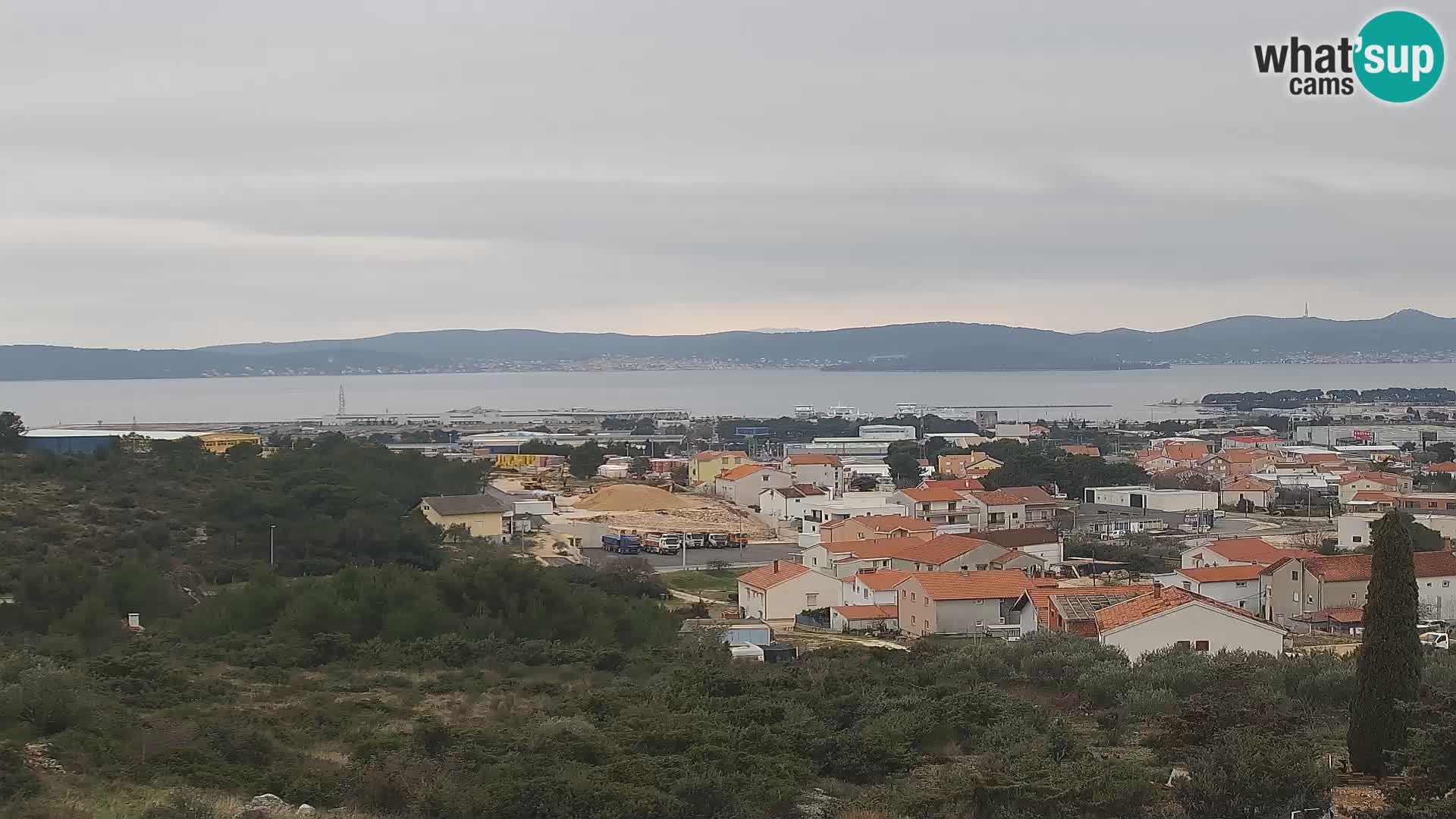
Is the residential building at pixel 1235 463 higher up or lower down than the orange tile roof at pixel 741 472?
lower down

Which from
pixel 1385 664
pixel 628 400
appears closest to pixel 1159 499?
pixel 1385 664

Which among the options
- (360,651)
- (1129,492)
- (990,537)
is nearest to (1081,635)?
(360,651)

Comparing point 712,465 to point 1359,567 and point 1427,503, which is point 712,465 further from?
point 1359,567

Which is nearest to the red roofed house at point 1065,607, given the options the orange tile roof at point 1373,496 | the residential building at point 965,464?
the orange tile roof at point 1373,496

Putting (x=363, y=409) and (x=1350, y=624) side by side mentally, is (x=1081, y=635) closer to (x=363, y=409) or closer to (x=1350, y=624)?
(x=1350, y=624)

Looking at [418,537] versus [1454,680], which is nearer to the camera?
[1454,680]

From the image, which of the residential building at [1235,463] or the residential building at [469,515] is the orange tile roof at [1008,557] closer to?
the residential building at [469,515]

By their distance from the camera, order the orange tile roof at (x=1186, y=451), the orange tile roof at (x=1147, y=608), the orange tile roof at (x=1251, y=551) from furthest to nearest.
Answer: the orange tile roof at (x=1186, y=451)
the orange tile roof at (x=1251, y=551)
the orange tile roof at (x=1147, y=608)
